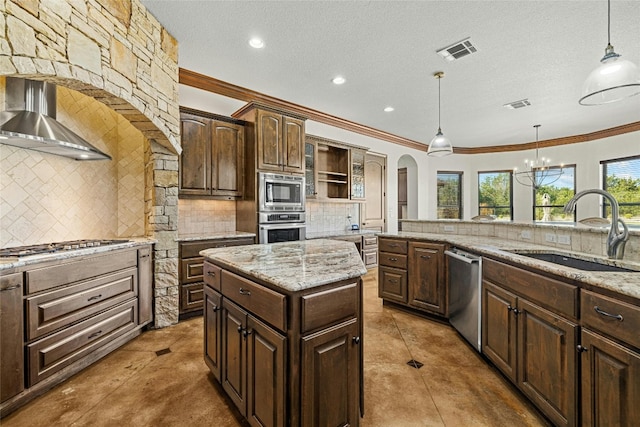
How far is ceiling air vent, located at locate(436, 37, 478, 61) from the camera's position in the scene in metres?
2.92

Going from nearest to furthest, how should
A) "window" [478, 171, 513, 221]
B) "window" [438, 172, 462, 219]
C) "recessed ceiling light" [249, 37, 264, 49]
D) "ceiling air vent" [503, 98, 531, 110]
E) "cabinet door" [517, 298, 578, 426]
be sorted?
"cabinet door" [517, 298, 578, 426]
"recessed ceiling light" [249, 37, 264, 49]
"ceiling air vent" [503, 98, 531, 110]
"window" [478, 171, 513, 221]
"window" [438, 172, 462, 219]

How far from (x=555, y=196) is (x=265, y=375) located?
8715 mm

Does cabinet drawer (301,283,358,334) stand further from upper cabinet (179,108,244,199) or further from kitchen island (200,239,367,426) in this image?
upper cabinet (179,108,244,199)

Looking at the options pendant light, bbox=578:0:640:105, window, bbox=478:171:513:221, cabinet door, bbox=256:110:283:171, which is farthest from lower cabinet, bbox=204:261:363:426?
window, bbox=478:171:513:221

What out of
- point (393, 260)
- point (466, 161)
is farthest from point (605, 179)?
point (393, 260)

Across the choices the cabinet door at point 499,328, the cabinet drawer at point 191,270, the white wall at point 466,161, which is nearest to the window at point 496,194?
the white wall at point 466,161

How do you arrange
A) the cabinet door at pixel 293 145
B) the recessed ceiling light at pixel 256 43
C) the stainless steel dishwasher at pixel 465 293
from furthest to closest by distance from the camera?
the cabinet door at pixel 293 145
the recessed ceiling light at pixel 256 43
the stainless steel dishwasher at pixel 465 293

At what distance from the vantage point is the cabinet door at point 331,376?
127 cm

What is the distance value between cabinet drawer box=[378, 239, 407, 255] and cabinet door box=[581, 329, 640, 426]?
1.97 meters

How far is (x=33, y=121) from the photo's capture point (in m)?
2.20

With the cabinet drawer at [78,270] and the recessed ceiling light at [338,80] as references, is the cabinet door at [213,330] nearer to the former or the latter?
the cabinet drawer at [78,270]

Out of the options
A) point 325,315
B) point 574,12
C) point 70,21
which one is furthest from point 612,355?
point 70,21

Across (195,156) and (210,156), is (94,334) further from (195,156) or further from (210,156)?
(210,156)

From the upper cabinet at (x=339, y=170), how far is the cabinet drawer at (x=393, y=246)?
5.48ft
